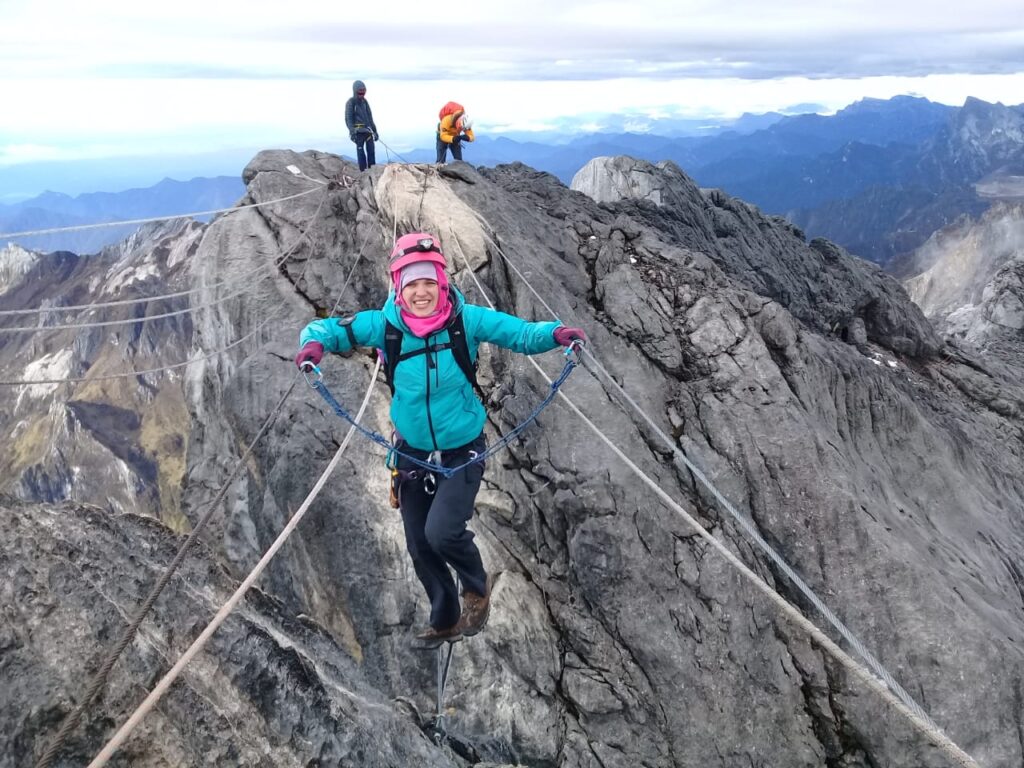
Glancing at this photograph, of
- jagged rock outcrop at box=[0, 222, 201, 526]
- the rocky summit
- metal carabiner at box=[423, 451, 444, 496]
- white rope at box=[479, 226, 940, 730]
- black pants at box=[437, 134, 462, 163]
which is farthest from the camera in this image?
jagged rock outcrop at box=[0, 222, 201, 526]

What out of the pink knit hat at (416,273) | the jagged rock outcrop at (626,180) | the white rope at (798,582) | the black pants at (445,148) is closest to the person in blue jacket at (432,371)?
the pink knit hat at (416,273)

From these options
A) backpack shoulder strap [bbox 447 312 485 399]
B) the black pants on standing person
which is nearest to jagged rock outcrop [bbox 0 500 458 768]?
backpack shoulder strap [bbox 447 312 485 399]

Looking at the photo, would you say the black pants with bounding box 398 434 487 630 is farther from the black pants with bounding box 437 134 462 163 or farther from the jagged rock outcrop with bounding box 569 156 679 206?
the jagged rock outcrop with bounding box 569 156 679 206

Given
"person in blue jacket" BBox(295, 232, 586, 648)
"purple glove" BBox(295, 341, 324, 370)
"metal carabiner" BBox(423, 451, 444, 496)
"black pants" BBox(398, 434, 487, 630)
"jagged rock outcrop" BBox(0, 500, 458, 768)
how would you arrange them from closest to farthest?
"jagged rock outcrop" BBox(0, 500, 458, 768), "purple glove" BBox(295, 341, 324, 370), "person in blue jacket" BBox(295, 232, 586, 648), "black pants" BBox(398, 434, 487, 630), "metal carabiner" BBox(423, 451, 444, 496)

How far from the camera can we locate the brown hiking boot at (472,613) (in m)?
8.98

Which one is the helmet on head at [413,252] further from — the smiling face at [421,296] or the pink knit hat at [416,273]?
the smiling face at [421,296]

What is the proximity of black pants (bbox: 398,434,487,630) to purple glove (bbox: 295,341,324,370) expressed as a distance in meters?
1.60

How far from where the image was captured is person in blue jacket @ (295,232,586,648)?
297 inches

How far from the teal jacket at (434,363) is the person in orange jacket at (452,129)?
46.8ft

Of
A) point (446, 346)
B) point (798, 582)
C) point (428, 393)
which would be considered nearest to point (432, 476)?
point (428, 393)

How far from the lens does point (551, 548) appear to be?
1265 cm

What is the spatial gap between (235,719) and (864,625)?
1025 centimetres

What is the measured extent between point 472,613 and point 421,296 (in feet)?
14.6

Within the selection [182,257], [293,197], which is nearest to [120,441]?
[182,257]
